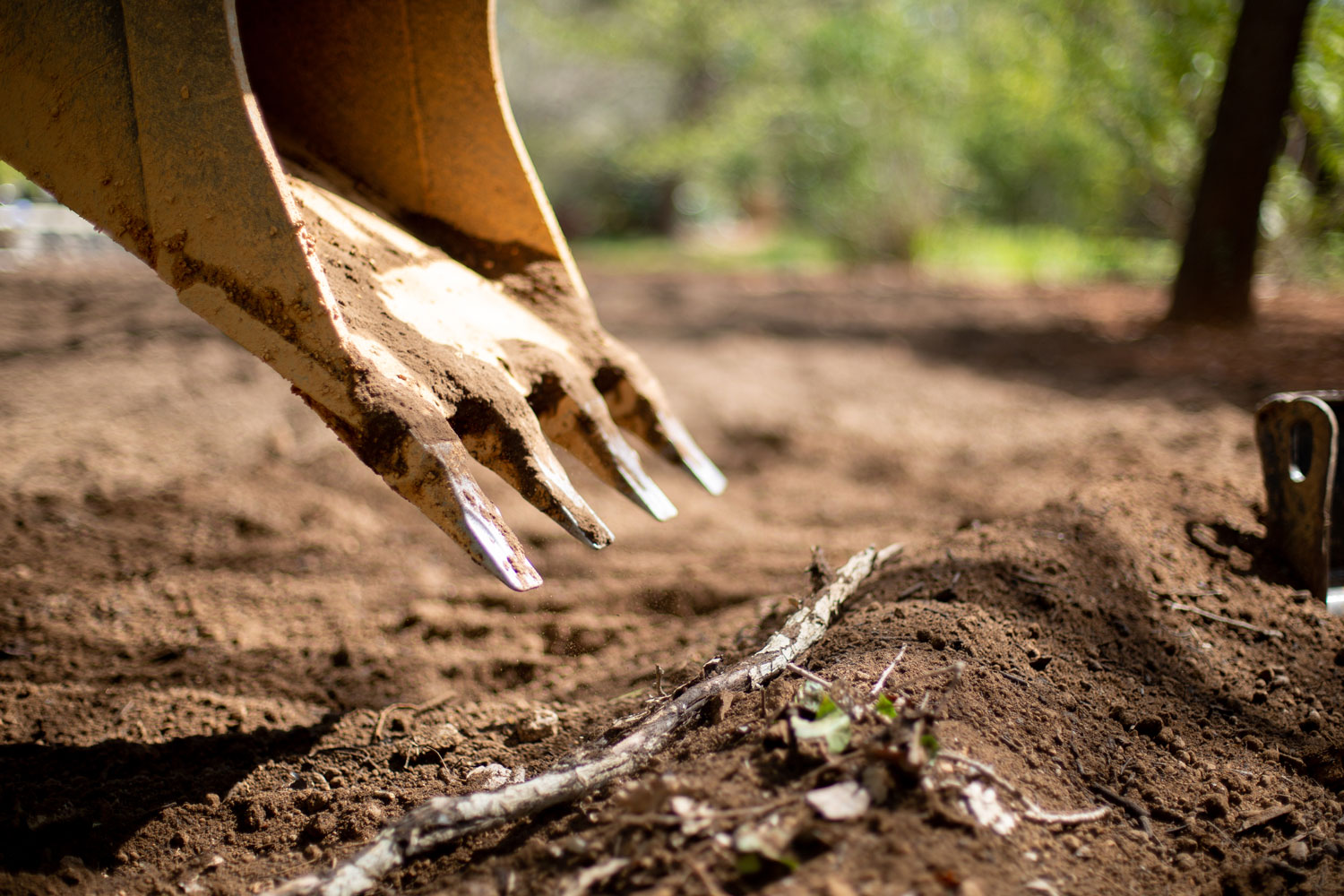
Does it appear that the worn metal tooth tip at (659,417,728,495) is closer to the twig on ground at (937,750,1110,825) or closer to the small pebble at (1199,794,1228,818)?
the twig on ground at (937,750,1110,825)

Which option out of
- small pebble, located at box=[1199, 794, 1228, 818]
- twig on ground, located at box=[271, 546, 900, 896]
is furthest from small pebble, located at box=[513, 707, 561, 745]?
small pebble, located at box=[1199, 794, 1228, 818]

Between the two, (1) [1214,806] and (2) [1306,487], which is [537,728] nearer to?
(1) [1214,806]

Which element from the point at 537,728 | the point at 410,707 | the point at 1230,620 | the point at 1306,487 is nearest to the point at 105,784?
the point at 410,707

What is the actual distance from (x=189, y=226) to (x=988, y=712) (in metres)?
1.63

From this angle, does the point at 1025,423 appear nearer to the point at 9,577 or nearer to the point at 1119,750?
the point at 1119,750

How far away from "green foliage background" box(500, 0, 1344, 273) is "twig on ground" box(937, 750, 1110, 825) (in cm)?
489

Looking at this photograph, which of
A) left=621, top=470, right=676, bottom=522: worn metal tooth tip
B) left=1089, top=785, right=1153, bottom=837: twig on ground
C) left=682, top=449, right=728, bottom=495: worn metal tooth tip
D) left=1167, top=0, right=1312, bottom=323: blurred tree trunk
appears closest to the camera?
left=1089, top=785, right=1153, bottom=837: twig on ground

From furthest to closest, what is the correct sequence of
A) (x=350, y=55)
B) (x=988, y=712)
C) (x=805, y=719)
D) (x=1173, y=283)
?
1. (x=1173, y=283)
2. (x=350, y=55)
3. (x=988, y=712)
4. (x=805, y=719)

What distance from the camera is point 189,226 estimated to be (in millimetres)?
1502

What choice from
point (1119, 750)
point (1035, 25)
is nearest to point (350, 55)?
point (1119, 750)

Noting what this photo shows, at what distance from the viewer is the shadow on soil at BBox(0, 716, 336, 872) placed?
1532mm

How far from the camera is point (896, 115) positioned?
870 centimetres

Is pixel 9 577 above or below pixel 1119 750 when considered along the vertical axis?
below

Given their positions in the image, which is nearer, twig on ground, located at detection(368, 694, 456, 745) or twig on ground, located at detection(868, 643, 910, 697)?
twig on ground, located at detection(868, 643, 910, 697)
